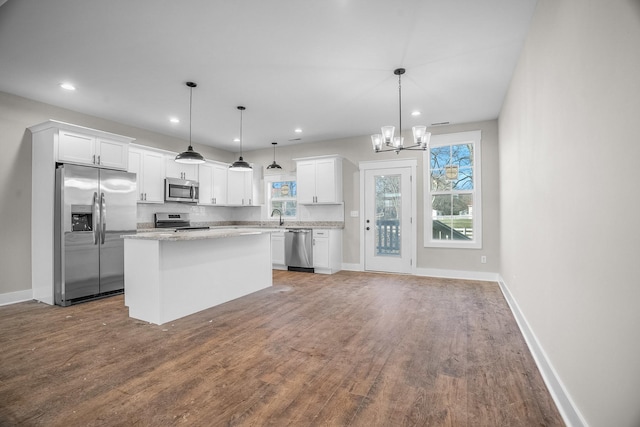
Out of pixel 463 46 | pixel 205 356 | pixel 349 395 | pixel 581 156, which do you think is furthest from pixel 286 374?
pixel 463 46

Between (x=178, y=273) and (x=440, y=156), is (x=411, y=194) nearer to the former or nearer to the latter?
(x=440, y=156)

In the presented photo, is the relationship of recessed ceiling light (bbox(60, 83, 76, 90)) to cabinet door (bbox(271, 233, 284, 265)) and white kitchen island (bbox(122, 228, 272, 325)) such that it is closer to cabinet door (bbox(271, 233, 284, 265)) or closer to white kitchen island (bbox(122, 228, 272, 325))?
white kitchen island (bbox(122, 228, 272, 325))

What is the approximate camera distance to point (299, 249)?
6.29 meters

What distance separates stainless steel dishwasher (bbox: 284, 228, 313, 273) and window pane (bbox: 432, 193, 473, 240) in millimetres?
2376

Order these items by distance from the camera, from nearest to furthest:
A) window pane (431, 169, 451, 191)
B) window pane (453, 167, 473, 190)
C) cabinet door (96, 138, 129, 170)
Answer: cabinet door (96, 138, 129, 170) → window pane (453, 167, 473, 190) → window pane (431, 169, 451, 191)

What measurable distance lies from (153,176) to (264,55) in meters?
3.52

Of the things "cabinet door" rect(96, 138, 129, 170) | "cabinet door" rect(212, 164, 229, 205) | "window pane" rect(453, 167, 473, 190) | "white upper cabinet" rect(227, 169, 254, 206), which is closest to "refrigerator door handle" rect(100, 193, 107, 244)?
"cabinet door" rect(96, 138, 129, 170)

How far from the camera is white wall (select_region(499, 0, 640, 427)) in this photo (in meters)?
1.15

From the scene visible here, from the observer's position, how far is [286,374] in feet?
7.23

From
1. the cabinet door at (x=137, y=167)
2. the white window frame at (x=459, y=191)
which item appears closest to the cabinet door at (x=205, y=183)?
the cabinet door at (x=137, y=167)

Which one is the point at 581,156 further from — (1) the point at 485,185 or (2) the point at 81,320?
(2) the point at 81,320

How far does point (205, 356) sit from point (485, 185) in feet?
16.1

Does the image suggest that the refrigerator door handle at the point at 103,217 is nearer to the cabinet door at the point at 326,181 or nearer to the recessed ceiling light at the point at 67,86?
the recessed ceiling light at the point at 67,86

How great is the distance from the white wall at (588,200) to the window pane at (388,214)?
332cm
